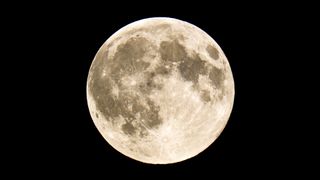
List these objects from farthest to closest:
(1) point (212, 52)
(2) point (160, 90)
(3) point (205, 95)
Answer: (1) point (212, 52), (3) point (205, 95), (2) point (160, 90)

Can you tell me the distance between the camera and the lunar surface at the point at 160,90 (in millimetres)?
4902

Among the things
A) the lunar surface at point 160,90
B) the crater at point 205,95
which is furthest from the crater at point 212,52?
the crater at point 205,95

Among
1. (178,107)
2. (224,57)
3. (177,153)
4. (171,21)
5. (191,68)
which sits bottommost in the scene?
(177,153)

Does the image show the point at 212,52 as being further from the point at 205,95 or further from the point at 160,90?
the point at 160,90

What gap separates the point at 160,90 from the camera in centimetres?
486

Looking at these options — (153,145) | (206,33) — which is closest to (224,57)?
(206,33)

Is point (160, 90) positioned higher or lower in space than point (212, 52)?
lower

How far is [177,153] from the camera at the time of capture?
5.36 metres

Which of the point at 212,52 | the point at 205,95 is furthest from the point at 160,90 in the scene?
the point at 212,52

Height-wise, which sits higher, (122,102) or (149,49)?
(149,49)

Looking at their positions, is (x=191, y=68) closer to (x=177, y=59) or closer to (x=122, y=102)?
(x=177, y=59)

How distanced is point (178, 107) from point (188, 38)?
91 centimetres

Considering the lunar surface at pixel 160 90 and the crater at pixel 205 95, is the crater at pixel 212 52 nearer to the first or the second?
the lunar surface at pixel 160 90

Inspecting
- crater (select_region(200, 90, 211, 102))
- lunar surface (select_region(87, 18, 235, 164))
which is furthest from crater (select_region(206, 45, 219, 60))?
crater (select_region(200, 90, 211, 102))
